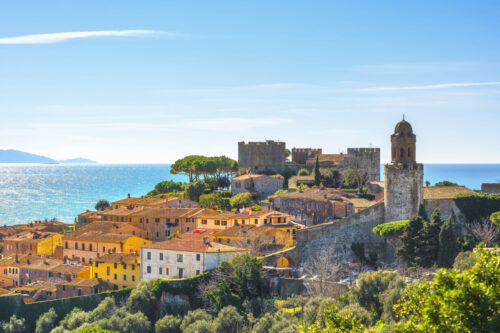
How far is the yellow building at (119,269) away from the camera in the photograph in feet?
140

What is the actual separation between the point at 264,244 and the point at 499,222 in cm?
1537

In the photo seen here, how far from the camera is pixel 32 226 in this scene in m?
65.2

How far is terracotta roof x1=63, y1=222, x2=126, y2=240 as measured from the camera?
50228 millimetres

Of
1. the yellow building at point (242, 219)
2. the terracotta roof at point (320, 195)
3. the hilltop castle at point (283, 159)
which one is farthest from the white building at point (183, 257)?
the hilltop castle at point (283, 159)

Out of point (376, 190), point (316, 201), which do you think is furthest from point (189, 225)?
point (376, 190)

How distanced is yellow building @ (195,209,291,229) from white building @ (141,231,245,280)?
500 centimetres

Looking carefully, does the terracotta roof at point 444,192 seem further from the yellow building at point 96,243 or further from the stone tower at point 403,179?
the yellow building at point 96,243

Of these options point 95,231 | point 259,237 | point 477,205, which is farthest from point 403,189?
point 95,231

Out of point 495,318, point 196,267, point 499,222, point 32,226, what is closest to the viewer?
point 495,318

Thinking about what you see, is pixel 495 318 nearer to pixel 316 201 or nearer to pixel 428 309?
pixel 428 309

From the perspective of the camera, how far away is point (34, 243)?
55.7 m

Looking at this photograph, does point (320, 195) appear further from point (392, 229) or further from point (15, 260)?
point (15, 260)

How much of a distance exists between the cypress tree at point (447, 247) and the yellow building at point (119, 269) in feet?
70.1

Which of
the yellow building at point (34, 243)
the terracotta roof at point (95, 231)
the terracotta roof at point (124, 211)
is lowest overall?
the yellow building at point (34, 243)
